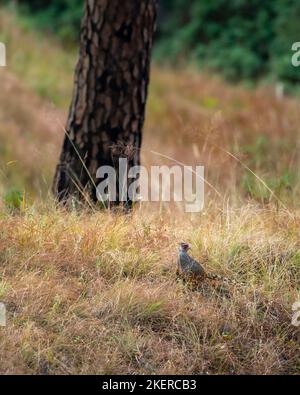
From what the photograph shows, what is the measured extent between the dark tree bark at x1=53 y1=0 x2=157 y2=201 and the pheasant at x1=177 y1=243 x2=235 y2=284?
138 centimetres

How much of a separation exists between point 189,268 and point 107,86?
188 cm

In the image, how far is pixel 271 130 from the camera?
10758mm

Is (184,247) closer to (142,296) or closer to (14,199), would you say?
(142,296)

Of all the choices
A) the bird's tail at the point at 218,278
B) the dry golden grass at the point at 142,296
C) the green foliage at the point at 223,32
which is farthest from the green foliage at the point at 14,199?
the green foliage at the point at 223,32

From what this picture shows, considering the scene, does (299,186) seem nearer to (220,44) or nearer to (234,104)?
(234,104)

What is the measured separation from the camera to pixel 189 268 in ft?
14.1

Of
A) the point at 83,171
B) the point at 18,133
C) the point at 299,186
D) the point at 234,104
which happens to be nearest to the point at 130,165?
the point at 83,171

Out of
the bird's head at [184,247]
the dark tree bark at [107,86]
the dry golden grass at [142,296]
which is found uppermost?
the dark tree bark at [107,86]

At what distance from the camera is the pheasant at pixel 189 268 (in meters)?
4.29

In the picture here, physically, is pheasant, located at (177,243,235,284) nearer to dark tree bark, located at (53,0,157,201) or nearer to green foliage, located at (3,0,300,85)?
dark tree bark, located at (53,0,157,201)

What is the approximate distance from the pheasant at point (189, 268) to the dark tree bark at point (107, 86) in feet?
4.52

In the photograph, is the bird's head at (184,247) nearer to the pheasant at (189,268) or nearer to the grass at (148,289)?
the pheasant at (189,268)

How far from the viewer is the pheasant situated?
4.29 metres

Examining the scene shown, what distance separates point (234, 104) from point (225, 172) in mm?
5635
